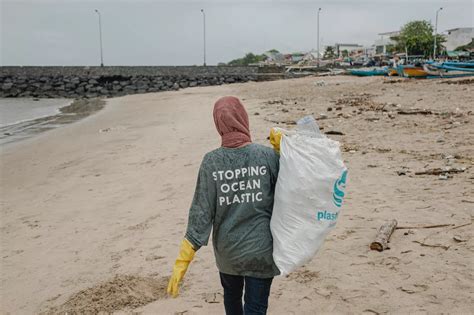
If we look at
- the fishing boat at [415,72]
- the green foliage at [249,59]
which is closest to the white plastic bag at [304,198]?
the fishing boat at [415,72]

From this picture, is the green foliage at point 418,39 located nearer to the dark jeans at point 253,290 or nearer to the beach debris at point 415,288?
the beach debris at point 415,288

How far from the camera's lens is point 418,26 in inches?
2404

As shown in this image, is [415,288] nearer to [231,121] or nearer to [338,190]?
[338,190]

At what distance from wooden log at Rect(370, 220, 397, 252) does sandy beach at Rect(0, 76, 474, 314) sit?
2.7 inches

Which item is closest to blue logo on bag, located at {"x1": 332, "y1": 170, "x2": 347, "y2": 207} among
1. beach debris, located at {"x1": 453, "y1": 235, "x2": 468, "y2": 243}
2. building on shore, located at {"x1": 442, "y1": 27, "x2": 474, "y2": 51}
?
beach debris, located at {"x1": 453, "y1": 235, "x2": 468, "y2": 243}

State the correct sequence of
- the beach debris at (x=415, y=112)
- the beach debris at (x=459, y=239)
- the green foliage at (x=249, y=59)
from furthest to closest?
the green foliage at (x=249, y=59), the beach debris at (x=415, y=112), the beach debris at (x=459, y=239)

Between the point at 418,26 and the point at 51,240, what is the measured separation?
213 feet

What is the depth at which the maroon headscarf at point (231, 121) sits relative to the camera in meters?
2.14

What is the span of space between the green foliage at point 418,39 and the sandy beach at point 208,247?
5177 centimetres

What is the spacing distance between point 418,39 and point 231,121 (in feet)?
198

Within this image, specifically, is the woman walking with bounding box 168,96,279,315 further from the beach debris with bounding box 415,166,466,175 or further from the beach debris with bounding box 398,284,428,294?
the beach debris with bounding box 415,166,466,175

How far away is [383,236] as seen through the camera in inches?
144

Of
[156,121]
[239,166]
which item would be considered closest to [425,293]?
[239,166]

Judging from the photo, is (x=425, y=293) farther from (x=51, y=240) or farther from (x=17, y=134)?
(x=17, y=134)
